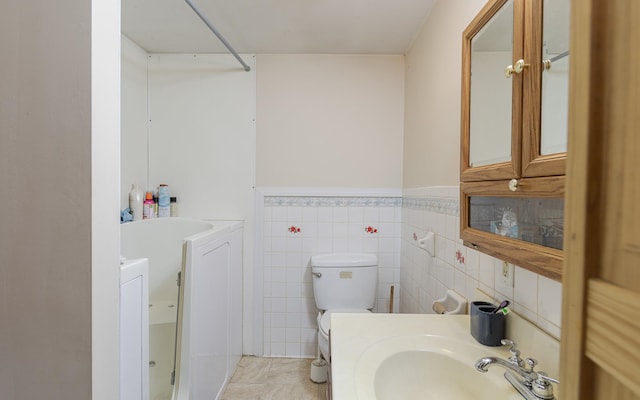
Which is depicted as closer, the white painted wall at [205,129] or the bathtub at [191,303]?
the bathtub at [191,303]

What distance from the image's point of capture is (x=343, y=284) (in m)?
1.98

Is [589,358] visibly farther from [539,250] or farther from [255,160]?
[255,160]

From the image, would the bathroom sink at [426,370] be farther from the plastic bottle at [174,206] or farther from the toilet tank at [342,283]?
the plastic bottle at [174,206]

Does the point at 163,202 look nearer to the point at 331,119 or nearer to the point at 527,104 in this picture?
the point at 331,119

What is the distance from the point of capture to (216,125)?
86.0 inches

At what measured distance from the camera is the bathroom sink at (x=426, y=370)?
77cm

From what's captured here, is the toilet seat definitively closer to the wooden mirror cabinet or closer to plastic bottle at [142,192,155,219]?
the wooden mirror cabinet

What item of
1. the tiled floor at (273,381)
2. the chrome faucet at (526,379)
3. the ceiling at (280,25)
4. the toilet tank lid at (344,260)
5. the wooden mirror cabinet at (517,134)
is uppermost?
the ceiling at (280,25)

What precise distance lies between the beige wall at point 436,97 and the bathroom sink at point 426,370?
70 centimetres

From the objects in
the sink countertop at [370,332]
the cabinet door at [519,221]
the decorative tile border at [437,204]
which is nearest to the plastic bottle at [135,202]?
the sink countertop at [370,332]

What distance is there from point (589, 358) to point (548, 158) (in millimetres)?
444

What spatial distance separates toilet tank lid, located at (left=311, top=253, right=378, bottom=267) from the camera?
1992 mm

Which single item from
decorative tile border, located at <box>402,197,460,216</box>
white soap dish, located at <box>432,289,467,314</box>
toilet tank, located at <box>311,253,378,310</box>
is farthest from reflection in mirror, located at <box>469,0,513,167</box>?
toilet tank, located at <box>311,253,378,310</box>

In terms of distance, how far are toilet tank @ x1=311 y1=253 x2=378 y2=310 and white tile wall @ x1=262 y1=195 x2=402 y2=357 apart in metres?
0.17
